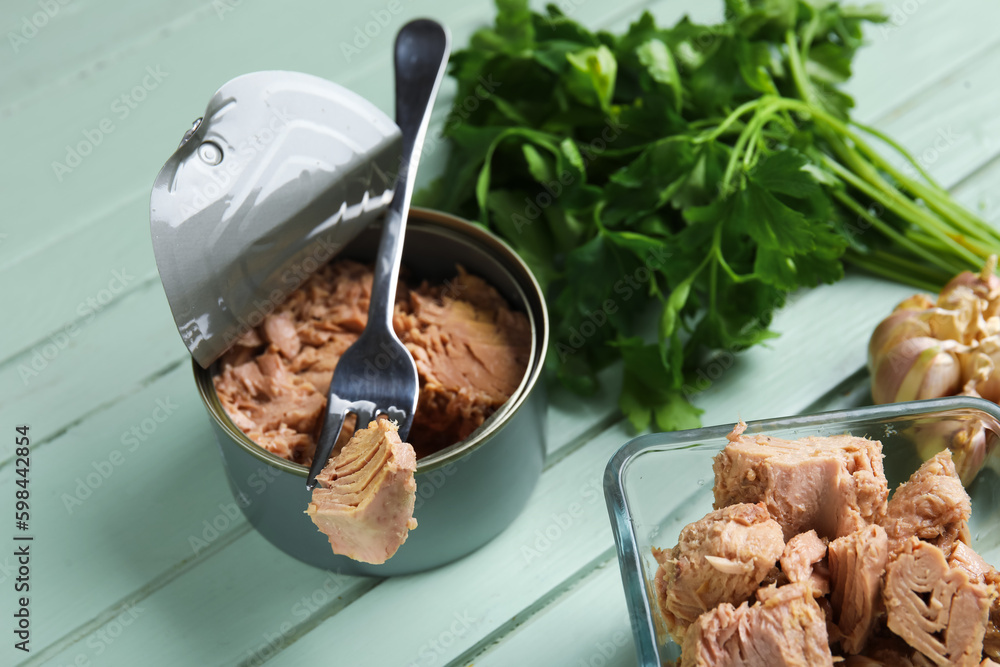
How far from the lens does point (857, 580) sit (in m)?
1.09

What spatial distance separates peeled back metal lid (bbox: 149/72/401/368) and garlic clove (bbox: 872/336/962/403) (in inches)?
36.0

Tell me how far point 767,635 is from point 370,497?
515 mm

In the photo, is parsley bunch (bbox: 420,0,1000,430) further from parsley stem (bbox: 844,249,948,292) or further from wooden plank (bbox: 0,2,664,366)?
wooden plank (bbox: 0,2,664,366)

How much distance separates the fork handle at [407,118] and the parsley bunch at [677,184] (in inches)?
8.5

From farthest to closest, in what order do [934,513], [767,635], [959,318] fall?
[959,318] < [934,513] < [767,635]

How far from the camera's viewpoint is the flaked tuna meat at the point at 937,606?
1.04 meters

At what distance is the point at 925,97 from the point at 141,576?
1.91 meters

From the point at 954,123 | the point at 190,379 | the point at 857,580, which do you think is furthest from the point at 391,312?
the point at 954,123

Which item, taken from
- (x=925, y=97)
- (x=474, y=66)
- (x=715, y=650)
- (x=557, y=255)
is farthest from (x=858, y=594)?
(x=925, y=97)

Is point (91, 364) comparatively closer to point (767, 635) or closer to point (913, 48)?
point (767, 635)

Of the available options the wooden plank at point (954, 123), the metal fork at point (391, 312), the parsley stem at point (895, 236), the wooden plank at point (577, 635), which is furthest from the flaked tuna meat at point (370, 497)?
the wooden plank at point (954, 123)

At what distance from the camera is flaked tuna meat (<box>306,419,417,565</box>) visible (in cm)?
117

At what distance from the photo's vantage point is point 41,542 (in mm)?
1538

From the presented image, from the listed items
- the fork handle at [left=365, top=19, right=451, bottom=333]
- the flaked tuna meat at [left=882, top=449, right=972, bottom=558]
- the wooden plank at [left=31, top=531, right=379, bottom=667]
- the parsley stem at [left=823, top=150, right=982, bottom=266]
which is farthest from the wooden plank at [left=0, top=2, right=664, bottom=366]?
the flaked tuna meat at [left=882, top=449, right=972, bottom=558]
